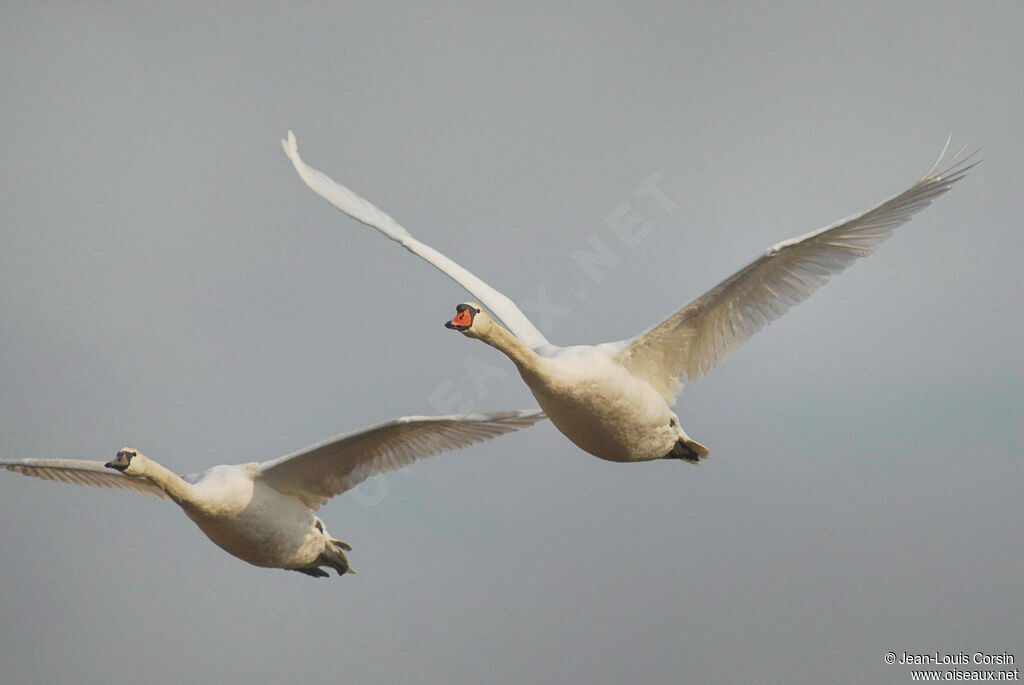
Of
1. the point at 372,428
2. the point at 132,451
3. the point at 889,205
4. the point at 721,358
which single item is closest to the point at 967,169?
the point at 889,205

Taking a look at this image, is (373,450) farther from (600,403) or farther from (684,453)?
(684,453)

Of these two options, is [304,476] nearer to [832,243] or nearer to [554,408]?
[554,408]

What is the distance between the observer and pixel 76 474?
76.3ft

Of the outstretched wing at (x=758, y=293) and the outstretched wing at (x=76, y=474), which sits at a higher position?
the outstretched wing at (x=758, y=293)

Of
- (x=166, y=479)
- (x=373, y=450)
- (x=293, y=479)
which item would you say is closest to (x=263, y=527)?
(x=293, y=479)

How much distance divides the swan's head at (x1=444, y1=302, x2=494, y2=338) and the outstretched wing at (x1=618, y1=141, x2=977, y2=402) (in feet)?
6.99

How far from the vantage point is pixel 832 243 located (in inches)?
763

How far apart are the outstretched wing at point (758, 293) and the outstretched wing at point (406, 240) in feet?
6.61

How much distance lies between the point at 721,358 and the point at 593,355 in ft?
7.61

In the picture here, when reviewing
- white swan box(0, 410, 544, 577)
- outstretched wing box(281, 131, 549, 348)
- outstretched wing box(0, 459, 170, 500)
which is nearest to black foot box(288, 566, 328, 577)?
white swan box(0, 410, 544, 577)

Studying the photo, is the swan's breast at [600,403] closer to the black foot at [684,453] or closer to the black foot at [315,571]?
the black foot at [684,453]

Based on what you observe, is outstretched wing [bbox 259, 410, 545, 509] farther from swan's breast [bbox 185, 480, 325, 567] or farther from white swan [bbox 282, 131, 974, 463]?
white swan [bbox 282, 131, 974, 463]

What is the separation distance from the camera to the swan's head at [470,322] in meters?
18.6

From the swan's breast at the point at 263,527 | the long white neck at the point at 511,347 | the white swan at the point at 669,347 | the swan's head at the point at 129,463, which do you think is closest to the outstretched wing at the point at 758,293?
the white swan at the point at 669,347
